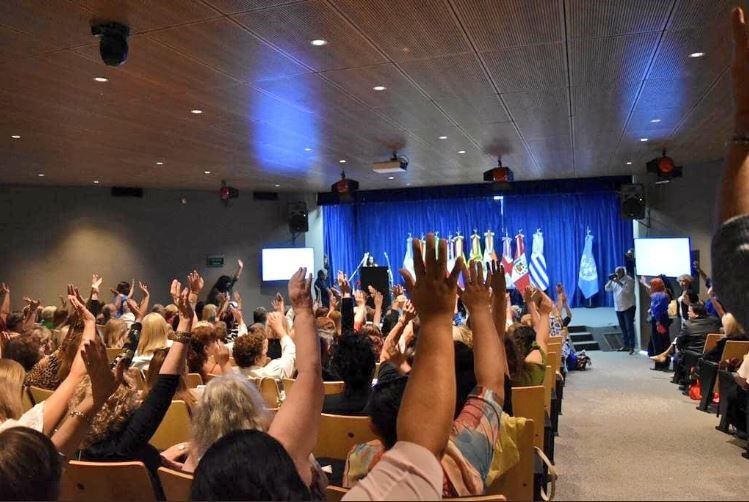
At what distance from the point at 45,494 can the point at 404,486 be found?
3.11 ft

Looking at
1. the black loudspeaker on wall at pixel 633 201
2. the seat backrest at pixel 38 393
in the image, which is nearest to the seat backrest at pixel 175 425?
the seat backrest at pixel 38 393

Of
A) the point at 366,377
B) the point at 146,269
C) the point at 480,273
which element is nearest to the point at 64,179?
the point at 146,269

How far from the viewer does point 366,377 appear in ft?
12.0

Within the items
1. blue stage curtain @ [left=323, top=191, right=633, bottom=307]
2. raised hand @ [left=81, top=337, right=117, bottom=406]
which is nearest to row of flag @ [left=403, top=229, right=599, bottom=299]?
blue stage curtain @ [left=323, top=191, right=633, bottom=307]

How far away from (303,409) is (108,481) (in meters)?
1.04

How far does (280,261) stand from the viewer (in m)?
15.3

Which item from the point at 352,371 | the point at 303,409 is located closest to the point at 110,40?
A: the point at 352,371

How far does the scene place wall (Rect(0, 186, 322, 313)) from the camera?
11945 mm

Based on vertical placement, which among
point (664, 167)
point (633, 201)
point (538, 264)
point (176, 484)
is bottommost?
point (176, 484)

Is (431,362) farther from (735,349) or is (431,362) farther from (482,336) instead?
(735,349)

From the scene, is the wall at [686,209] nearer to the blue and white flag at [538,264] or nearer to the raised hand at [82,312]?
the blue and white flag at [538,264]

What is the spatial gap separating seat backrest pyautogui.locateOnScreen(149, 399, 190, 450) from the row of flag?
1273 cm

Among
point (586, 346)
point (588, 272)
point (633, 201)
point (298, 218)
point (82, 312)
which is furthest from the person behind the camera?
point (588, 272)

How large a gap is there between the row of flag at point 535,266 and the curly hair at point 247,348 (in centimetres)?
1181
